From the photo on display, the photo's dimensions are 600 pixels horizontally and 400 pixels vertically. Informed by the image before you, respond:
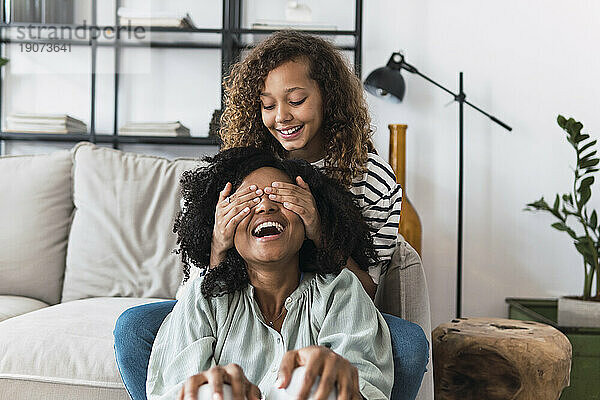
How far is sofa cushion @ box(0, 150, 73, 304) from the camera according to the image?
2346mm

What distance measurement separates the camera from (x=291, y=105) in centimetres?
166

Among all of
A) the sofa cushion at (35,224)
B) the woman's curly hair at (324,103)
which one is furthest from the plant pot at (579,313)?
the sofa cushion at (35,224)

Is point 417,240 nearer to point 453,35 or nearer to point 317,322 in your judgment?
point 453,35

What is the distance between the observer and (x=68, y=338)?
67.5 inches

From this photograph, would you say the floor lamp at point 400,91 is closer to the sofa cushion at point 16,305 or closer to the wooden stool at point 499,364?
the wooden stool at point 499,364

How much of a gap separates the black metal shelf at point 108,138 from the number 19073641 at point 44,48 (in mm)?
446

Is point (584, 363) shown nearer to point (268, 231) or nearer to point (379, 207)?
point (379, 207)

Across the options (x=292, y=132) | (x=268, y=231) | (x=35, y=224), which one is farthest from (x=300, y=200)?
(x=35, y=224)

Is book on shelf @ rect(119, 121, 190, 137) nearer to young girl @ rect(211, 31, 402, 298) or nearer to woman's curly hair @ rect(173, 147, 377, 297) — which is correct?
young girl @ rect(211, 31, 402, 298)

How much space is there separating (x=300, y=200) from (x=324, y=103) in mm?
447

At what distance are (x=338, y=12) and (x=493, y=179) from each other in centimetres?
98

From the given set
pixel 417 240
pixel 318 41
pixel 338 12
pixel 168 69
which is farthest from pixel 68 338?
pixel 338 12

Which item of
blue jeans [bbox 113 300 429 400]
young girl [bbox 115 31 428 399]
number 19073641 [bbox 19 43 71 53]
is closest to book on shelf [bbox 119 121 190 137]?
number 19073641 [bbox 19 43 71 53]

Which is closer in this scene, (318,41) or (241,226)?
(241,226)
